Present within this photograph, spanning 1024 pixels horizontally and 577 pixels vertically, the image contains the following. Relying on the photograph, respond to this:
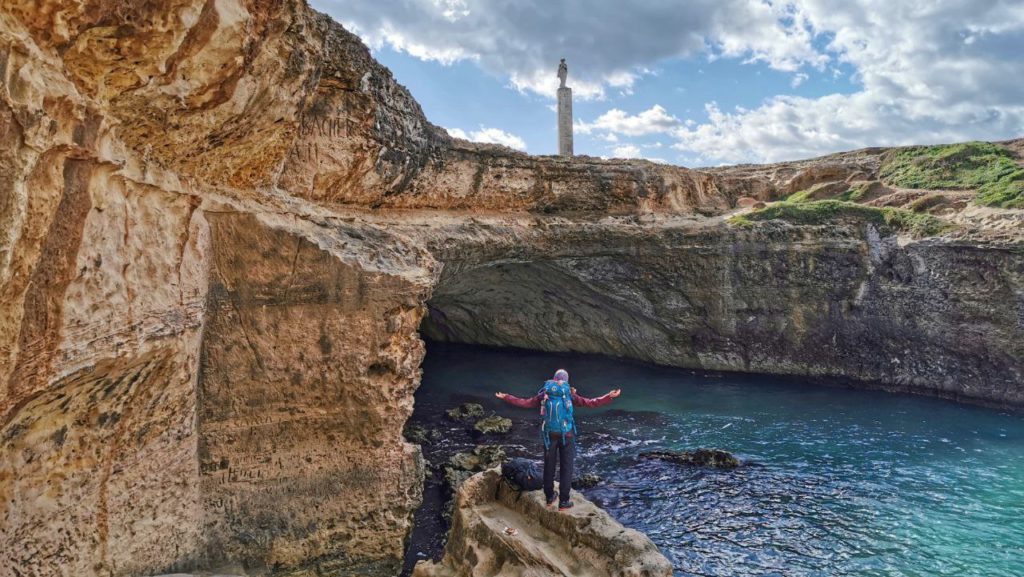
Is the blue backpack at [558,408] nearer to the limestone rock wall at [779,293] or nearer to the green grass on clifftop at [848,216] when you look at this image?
the limestone rock wall at [779,293]

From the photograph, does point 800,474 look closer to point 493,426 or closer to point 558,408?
point 493,426

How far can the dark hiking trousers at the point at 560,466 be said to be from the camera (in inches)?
277

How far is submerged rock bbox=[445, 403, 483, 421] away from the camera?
48.2ft

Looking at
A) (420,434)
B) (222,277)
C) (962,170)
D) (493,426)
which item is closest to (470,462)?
(420,434)

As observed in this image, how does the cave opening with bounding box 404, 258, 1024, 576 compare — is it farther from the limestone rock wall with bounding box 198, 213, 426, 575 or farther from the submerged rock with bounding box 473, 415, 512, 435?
the limestone rock wall with bounding box 198, 213, 426, 575

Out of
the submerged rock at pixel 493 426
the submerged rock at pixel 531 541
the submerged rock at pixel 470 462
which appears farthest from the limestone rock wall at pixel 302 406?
the submerged rock at pixel 493 426

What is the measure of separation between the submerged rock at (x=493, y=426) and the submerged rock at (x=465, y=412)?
66 centimetres

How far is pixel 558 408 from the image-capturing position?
7.07 metres

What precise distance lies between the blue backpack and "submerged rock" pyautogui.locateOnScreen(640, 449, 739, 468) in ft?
19.3

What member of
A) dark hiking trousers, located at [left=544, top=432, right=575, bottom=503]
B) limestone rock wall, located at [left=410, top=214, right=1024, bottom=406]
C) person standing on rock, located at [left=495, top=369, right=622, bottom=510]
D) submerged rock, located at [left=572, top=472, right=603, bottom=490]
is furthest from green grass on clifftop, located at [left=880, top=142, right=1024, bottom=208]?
dark hiking trousers, located at [left=544, top=432, right=575, bottom=503]

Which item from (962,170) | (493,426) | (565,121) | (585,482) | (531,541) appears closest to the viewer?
(531,541)

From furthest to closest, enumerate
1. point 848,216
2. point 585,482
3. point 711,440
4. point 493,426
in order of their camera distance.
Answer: point 848,216 → point 493,426 → point 711,440 → point 585,482

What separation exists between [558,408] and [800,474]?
23.4 feet

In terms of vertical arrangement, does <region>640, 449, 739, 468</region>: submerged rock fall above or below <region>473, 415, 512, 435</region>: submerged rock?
below
